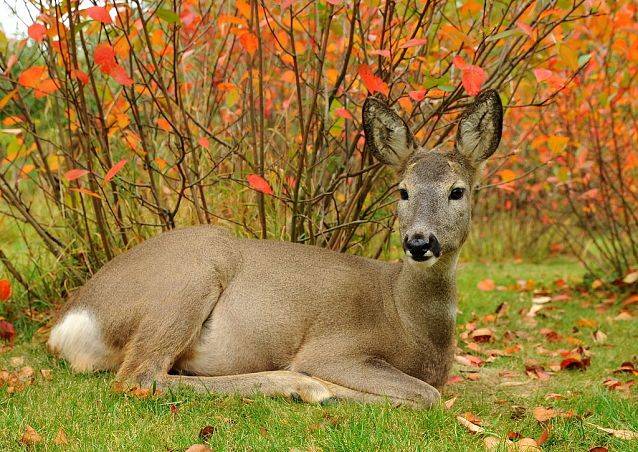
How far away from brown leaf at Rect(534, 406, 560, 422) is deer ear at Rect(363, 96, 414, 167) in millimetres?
1449

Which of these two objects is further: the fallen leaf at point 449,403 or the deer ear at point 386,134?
the deer ear at point 386,134

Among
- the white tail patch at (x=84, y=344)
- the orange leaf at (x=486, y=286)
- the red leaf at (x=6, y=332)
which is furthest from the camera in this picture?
the orange leaf at (x=486, y=286)

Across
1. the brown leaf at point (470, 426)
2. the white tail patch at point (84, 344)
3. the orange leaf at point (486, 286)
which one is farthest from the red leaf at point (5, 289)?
the orange leaf at point (486, 286)

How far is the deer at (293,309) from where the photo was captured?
4.10 m

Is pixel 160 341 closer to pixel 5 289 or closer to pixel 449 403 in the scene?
pixel 449 403

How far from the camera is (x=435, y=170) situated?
4141mm

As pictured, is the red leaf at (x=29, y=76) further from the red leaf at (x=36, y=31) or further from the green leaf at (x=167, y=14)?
the green leaf at (x=167, y=14)

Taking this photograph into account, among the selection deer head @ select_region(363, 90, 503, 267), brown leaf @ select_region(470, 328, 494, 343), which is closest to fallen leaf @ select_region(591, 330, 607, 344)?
brown leaf @ select_region(470, 328, 494, 343)

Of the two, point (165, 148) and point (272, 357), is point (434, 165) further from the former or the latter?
point (165, 148)

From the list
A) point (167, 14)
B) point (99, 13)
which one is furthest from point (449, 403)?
point (99, 13)

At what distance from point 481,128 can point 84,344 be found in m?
2.35

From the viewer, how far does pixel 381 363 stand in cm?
419

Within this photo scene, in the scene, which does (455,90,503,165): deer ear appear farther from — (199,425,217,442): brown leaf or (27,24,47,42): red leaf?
(27,24,47,42): red leaf

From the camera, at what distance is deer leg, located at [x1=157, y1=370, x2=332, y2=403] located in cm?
396
